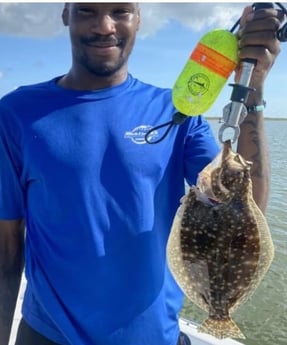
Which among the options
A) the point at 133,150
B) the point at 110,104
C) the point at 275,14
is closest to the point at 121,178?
the point at 133,150

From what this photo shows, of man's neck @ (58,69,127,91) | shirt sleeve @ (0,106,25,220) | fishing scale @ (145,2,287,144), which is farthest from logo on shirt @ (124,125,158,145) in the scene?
shirt sleeve @ (0,106,25,220)

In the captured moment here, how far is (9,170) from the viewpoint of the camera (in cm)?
240

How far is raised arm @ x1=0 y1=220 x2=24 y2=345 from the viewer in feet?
8.66

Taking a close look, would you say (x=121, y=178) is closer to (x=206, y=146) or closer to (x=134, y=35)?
(x=206, y=146)

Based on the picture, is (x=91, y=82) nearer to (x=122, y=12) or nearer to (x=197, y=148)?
(x=122, y=12)

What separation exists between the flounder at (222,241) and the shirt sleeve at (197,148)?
391 mm

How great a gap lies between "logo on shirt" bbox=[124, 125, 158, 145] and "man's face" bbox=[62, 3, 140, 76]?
13.6 inches

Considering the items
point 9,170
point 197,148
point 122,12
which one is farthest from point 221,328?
point 122,12

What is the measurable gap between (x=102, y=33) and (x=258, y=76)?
32.2 inches

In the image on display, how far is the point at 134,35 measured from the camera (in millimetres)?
2400

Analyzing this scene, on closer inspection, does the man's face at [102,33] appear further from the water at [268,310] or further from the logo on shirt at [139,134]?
the water at [268,310]

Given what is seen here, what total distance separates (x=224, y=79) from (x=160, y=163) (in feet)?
1.97

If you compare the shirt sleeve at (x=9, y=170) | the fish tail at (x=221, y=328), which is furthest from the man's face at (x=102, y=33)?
the fish tail at (x=221, y=328)

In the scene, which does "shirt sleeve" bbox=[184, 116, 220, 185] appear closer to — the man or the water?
the man
